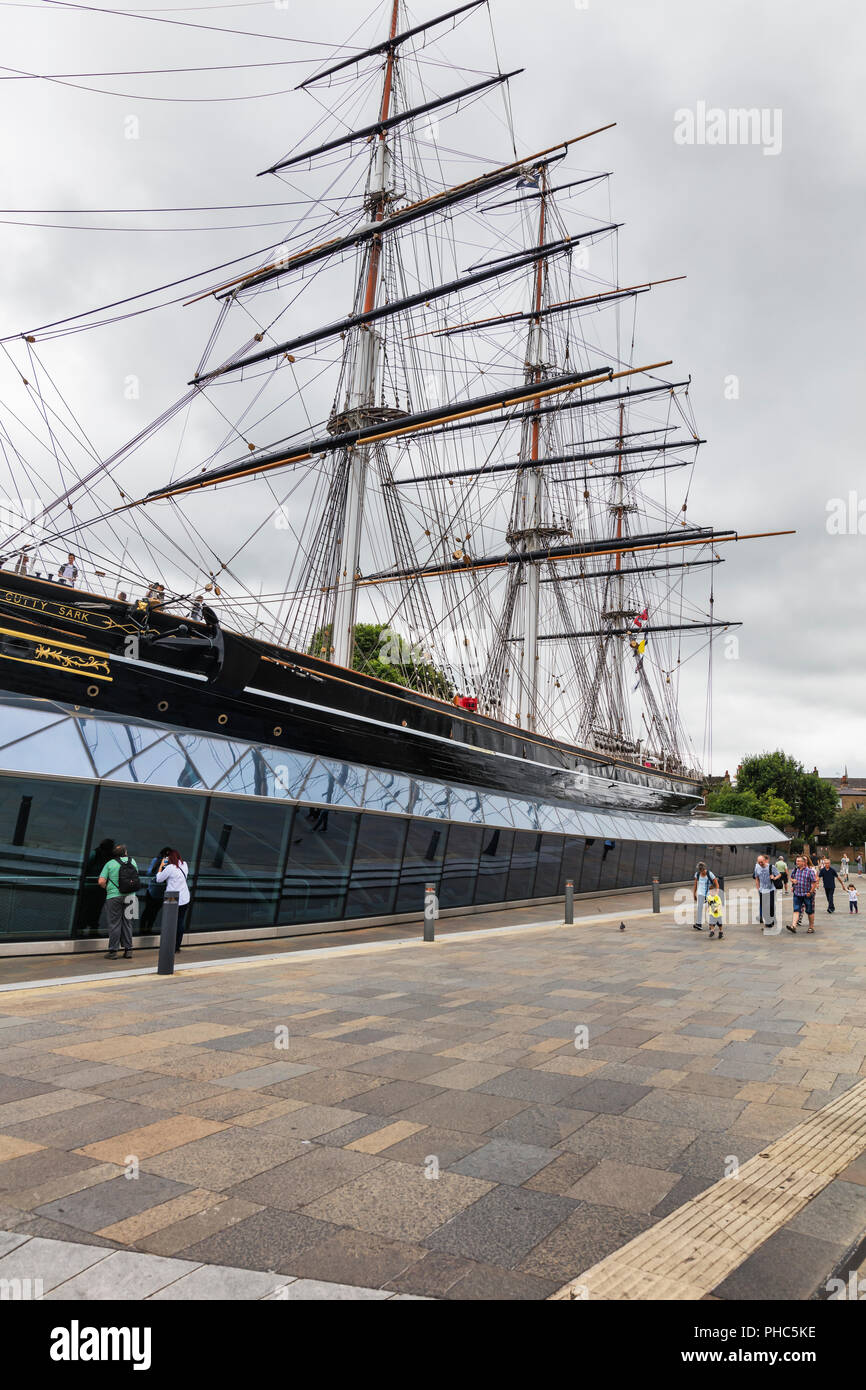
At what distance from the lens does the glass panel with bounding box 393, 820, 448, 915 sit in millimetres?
16359

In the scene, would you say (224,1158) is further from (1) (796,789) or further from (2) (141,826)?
(1) (796,789)

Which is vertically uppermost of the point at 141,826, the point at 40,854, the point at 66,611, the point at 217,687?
the point at 66,611

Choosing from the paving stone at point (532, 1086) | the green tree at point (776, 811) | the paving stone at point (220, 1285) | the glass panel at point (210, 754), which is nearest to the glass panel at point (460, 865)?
the glass panel at point (210, 754)

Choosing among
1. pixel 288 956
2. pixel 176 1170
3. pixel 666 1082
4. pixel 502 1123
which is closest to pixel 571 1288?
pixel 502 1123

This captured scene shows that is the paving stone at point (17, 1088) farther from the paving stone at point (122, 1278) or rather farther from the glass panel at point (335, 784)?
the glass panel at point (335, 784)

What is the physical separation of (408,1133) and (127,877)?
672 centimetres

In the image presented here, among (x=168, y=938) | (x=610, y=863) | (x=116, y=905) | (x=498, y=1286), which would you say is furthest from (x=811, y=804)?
(x=498, y=1286)

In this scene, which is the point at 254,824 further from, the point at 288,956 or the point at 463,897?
the point at 463,897

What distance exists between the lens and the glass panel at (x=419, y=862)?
1636cm

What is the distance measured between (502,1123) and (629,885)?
79.7 ft

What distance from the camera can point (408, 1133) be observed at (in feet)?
15.0

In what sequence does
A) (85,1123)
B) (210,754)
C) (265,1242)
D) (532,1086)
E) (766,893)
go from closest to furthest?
(265,1242)
(85,1123)
(532,1086)
(210,754)
(766,893)

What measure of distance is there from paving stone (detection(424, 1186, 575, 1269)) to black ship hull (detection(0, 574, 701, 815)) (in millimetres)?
10356

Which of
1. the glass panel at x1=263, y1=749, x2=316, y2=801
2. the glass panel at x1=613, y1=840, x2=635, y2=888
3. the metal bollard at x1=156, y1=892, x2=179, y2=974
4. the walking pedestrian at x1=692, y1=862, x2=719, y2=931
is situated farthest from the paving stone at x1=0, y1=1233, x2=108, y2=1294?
the glass panel at x1=613, y1=840, x2=635, y2=888
